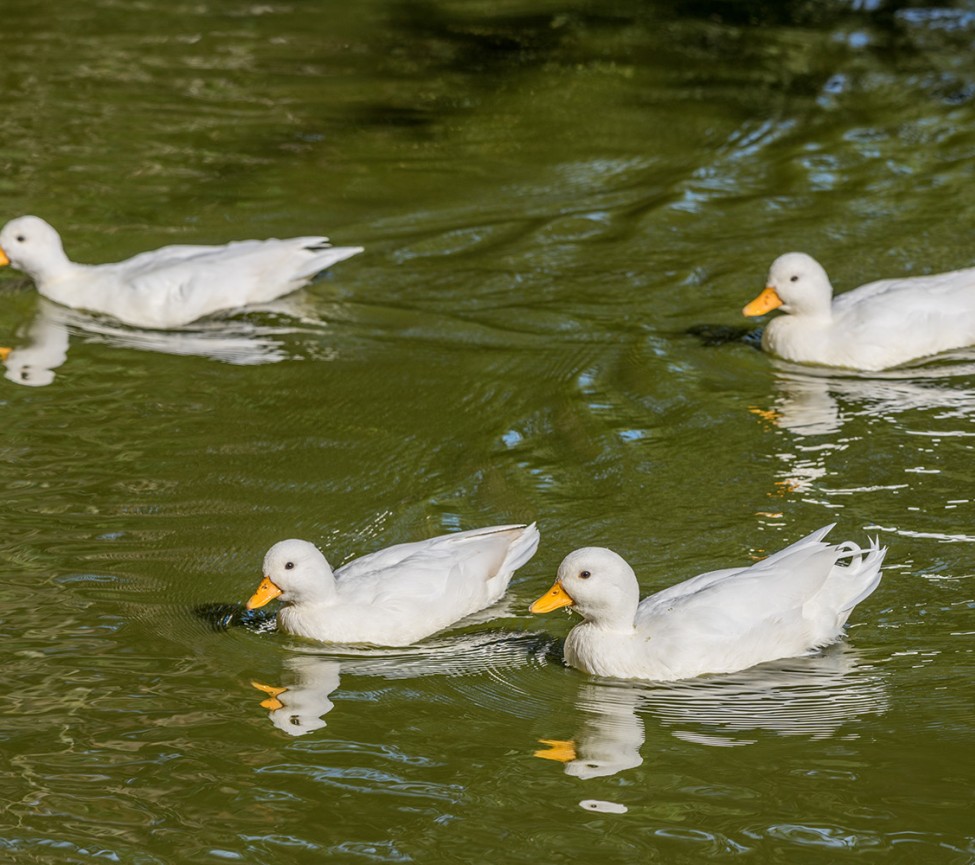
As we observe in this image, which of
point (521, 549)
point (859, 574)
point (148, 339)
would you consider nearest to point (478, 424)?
point (521, 549)

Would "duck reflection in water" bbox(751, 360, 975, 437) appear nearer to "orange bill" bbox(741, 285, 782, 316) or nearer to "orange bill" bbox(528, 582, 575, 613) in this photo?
"orange bill" bbox(741, 285, 782, 316)

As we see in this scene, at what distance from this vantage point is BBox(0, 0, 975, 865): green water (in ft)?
19.4

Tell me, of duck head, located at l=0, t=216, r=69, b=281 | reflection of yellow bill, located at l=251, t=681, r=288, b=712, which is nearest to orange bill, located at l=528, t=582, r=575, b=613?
reflection of yellow bill, located at l=251, t=681, r=288, b=712

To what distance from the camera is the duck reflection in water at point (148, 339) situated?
34.0 ft

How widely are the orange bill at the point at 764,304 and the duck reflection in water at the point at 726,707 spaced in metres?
3.82

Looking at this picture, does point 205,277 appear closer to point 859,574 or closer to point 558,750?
point 859,574

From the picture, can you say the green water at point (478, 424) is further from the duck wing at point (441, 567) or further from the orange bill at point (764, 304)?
the orange bill at point (764, 304)

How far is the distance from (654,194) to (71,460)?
5868 mm

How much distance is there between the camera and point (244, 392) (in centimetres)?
980

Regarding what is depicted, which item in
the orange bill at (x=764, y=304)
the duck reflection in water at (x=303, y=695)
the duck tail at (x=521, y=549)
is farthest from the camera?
the orange bill at (x=764, y=304)

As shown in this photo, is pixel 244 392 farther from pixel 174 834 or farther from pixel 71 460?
pixel 174 834

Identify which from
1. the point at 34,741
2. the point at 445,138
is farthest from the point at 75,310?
the point at 34,741

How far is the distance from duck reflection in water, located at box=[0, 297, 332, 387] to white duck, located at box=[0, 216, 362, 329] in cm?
10

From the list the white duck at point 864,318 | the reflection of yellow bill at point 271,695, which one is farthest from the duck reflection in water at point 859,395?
the reflection of yellow bill at point 271,695
